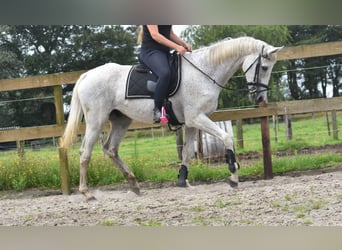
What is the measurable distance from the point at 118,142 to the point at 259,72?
108 cm

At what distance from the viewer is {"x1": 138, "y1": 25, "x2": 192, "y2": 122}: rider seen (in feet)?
9.57

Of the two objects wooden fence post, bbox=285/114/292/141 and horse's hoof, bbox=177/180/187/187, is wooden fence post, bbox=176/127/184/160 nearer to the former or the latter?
horse's hoof, bbox=177/180/187/187

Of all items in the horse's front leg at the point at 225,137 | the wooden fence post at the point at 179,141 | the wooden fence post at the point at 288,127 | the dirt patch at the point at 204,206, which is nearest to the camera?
the dirt patch at the point at 204,206

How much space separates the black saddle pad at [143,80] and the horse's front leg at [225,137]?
25 cm

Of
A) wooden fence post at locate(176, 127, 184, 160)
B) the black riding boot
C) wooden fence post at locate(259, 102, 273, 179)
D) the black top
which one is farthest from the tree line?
the black riding boot

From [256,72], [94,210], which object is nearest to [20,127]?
[94,210]

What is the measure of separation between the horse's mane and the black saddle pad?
234 millimetres

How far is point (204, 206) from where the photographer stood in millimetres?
2506

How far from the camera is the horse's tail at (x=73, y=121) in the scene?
10.4ft

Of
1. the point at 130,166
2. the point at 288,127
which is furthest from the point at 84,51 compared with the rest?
the point at 288,127

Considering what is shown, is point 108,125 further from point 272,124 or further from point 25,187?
point 272,124

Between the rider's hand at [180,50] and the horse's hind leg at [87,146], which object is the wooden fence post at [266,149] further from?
the horse's hind leg at [87,146]

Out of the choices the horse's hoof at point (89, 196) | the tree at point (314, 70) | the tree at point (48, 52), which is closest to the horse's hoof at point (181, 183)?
the horse's hoof at point (89, 196)

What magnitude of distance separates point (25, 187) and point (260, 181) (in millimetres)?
1725
